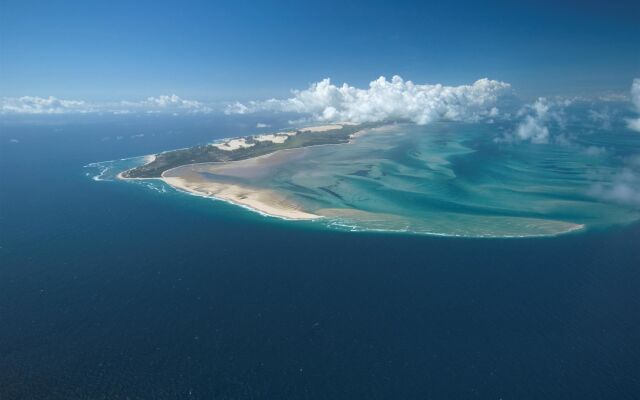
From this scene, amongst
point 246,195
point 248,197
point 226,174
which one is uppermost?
point 226,174

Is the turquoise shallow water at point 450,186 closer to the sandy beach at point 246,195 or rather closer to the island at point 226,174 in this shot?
the island at point 226,174

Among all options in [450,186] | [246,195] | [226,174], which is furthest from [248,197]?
[450,186]

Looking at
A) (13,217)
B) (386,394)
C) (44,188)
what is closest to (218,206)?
(13,217)

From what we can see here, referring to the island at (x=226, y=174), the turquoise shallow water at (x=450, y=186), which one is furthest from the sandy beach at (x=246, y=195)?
the turquoise shallow water at (x=450, y=186)

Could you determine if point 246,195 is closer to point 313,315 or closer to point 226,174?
point 226,174

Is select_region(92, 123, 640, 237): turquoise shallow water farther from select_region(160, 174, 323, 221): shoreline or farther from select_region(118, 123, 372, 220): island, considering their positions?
select_region(160, 174, 323, 221): shoreline
